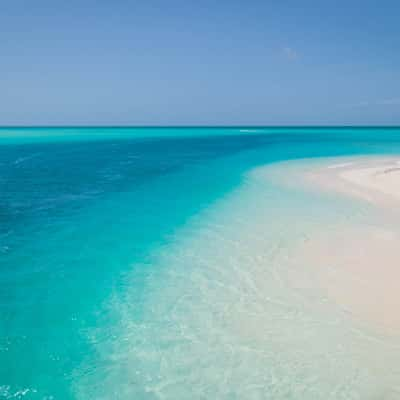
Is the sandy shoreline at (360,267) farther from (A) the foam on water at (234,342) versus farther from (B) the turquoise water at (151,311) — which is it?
(B) the turquoise water at (151,311)

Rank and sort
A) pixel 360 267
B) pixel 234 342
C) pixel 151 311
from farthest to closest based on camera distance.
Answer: pixel 360 267 → pixel 151 311 → pixel 234 342

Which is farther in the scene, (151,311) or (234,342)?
(151,311)

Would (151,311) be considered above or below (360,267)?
below

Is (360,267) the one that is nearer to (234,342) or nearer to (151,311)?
(234,342)

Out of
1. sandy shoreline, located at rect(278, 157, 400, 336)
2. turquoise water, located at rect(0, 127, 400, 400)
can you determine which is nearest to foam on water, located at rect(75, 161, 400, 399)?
turquoise water, located at rect(0, 127, 400, 400)

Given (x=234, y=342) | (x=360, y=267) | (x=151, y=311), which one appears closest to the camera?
(x=234, y=342)

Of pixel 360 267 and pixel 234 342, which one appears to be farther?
pixel 360 267

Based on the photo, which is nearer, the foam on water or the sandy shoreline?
the foam on water

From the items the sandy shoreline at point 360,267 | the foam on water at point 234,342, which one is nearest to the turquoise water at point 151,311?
the foam on water at point 234,342

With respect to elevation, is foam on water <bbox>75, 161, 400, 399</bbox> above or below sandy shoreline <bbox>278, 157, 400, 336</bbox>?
below

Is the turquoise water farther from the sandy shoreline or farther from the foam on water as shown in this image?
the sandy shoreline

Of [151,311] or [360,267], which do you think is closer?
[151,311]

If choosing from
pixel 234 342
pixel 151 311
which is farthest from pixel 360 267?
pixel 151 311
